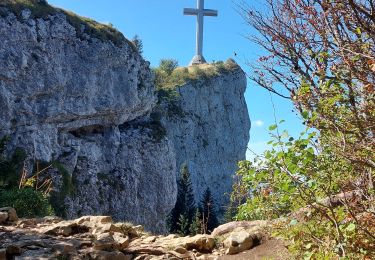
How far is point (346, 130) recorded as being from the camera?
11.0 ft

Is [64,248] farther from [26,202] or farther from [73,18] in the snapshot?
[73,18]

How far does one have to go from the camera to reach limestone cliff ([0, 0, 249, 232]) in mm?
23562

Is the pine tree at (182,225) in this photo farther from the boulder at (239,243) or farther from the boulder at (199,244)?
the boulder at (239,243)

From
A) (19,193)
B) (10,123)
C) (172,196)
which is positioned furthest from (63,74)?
(19,193)

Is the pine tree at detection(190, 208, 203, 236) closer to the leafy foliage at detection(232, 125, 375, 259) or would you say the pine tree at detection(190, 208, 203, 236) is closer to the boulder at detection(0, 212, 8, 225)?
the boulder at detection(0, 212, 8, 225)

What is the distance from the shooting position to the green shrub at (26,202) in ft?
34.9

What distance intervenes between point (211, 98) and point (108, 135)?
29.0 m

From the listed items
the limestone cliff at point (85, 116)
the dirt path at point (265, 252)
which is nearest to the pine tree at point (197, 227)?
the dirt path at point (265, 252)

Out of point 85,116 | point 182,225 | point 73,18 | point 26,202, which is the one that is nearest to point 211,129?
point 85,116

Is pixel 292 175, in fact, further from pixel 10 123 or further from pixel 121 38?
pixel 121 38

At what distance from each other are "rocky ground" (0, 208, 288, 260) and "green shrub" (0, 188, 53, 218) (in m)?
2.67

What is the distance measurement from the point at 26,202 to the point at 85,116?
1807cm

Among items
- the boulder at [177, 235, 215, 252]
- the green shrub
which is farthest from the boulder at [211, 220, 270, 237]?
the green shrub

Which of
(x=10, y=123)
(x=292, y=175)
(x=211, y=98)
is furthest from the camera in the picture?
(x=211, y=98)
